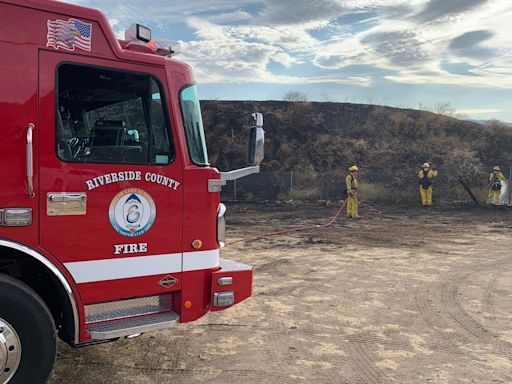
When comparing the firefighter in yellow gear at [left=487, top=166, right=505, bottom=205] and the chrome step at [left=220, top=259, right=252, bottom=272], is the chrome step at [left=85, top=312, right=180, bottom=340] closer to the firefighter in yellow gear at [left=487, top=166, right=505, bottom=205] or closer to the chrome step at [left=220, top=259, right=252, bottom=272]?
the chrome step at [left=220, top=259, right=252, bottom=272]

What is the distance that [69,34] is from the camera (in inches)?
130

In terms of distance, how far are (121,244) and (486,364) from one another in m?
3.58

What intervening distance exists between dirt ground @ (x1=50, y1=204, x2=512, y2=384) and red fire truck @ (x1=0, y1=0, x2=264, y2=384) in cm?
78

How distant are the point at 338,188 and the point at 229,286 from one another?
18.9 m

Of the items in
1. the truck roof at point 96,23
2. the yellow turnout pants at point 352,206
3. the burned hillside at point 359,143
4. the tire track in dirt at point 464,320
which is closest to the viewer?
the truck roof at point 96,23

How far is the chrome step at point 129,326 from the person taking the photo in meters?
3.39

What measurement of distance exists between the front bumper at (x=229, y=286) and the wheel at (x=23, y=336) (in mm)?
1335

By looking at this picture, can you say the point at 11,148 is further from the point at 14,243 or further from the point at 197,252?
the point at 197,252

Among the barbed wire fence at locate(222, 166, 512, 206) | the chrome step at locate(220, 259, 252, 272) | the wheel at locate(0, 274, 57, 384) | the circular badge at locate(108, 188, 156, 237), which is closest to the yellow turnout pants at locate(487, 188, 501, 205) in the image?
the barbed wire fence at locate(222, 166, 512, 206)

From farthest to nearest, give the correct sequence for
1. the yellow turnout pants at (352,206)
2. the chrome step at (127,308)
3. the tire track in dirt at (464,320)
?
the yellow turnout pants at (352,206) < the tire track in dirt at (464,320) < the chrome step at (127,308)

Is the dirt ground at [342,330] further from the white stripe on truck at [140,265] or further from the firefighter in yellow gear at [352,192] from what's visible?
the firefighter in yellow gear at [352,192]

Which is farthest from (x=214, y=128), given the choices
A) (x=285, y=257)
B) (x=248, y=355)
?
(x=248, y=355)

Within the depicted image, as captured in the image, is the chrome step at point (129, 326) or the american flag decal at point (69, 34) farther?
the chrome step at point (129, 326)

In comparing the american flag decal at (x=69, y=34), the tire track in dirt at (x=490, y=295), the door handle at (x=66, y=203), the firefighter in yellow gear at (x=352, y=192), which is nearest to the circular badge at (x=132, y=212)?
the door handle at (x=66, y=203)
